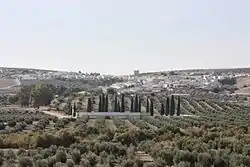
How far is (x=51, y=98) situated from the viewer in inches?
4887

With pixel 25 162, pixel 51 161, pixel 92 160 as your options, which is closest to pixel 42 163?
pixel 51 161

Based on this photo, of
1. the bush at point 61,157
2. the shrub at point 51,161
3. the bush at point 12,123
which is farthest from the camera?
the bush at point 12,123

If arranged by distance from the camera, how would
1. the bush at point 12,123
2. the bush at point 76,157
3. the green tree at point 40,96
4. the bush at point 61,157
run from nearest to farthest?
the bush at point 61,157
the bush at point 76,157
the bush at point 12,123
the green tree at point 40,96

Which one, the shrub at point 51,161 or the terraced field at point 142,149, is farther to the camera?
the terraced field at point 142,149

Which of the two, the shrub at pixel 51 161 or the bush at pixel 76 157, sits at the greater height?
the shrub at pixel 51 161

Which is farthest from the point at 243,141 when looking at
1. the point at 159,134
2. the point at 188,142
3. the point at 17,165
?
the point at 17,165

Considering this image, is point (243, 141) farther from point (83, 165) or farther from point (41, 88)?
point (41, 88)

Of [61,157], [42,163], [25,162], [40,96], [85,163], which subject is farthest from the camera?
[40,96]

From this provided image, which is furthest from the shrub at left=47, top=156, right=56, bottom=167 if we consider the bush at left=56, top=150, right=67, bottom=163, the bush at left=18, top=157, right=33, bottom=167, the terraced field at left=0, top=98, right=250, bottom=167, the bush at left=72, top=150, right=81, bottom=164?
the bush at left=72, top=150, right=81, bottom=164

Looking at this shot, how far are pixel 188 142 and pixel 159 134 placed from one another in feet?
35.0

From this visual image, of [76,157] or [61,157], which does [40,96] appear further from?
[61,157]

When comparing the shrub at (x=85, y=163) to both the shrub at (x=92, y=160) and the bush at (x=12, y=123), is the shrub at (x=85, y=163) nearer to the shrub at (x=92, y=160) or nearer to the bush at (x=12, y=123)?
the shrub at (x=92, y=160)

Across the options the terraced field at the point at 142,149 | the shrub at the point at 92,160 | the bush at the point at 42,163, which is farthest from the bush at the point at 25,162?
the shrub at the point at 92,160

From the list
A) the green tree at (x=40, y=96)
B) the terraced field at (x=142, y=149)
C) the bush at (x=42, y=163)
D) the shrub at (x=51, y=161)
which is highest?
the bush at (x=42, y=163)
